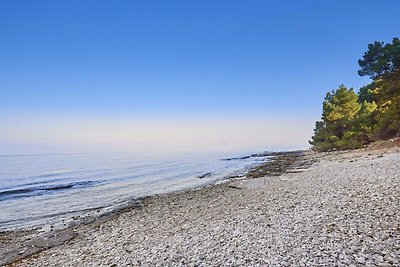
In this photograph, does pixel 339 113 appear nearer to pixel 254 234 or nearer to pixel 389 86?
pixel 389 86

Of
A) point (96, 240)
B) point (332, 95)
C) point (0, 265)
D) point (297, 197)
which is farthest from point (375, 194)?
point (332, 95)

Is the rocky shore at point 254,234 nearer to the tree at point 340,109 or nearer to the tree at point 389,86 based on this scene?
the tree at point 389,86

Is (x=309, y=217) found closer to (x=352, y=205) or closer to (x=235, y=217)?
(x=352, y=205)

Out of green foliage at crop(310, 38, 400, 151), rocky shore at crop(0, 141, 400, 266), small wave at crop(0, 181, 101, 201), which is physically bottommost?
small wave at crop(0, 181, 101, 201)

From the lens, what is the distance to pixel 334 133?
169ft

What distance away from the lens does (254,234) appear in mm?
9461

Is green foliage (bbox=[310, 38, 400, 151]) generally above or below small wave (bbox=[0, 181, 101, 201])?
above

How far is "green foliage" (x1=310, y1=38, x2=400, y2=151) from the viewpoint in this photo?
105 feet

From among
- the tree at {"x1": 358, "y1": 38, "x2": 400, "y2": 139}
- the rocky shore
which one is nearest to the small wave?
the rocky shore

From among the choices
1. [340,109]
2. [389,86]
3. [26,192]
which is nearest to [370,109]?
[340,109]

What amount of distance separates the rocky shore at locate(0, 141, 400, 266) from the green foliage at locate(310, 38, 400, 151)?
2033cm

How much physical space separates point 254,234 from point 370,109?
43973 millimetres

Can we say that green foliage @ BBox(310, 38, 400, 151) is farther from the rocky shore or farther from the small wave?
the small wave

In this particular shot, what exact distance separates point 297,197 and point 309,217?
3989mm
